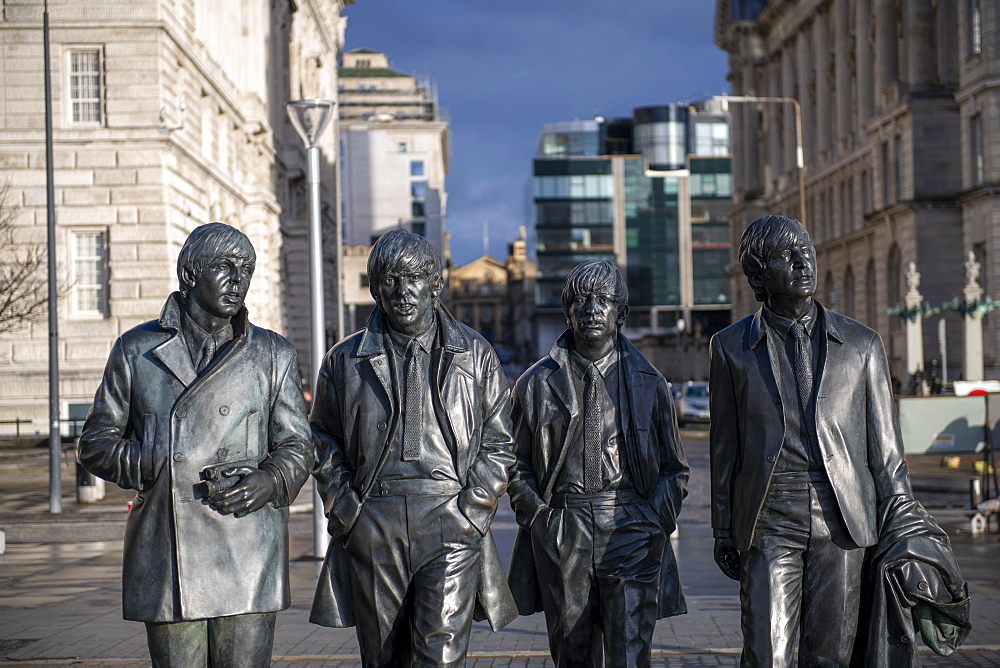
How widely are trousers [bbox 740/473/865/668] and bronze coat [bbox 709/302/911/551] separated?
0.25 ft

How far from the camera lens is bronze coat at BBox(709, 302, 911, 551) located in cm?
598

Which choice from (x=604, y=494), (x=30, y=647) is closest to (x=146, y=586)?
(x=604, y=494)

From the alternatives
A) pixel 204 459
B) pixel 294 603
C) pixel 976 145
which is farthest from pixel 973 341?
pixel 204 459

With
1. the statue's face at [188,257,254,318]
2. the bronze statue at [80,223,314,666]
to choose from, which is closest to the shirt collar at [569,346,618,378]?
the bronze statue at [80,223,314,666]

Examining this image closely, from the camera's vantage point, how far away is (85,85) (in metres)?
31.6

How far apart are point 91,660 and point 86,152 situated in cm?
2358

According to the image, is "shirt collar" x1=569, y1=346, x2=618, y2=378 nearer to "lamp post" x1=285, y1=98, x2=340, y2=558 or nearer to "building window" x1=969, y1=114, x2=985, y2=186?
"lamp post" x1=285, y1=98, x2=340, y2=558

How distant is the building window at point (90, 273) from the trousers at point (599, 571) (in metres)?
26.9

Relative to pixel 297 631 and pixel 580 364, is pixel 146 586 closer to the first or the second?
pixel 580 364

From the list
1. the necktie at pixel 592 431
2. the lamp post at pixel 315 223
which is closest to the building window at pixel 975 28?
the lamp post at pixel 315 223

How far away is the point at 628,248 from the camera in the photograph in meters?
129

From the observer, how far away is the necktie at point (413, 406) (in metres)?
6.02

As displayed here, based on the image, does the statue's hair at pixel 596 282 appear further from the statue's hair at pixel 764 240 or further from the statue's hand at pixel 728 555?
the statue's hand at pixel 728 555

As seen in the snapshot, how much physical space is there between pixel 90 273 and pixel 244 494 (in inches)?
1106
